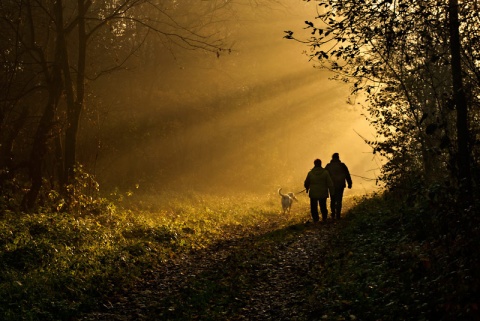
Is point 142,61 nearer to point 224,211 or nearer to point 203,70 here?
point 203,70

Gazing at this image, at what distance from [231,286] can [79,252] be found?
3.88 m

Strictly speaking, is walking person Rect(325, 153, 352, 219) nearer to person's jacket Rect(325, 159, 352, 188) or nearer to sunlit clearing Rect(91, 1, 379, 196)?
person's jacket Rect(325, 159, 352, 188)

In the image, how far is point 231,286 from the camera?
9945mm

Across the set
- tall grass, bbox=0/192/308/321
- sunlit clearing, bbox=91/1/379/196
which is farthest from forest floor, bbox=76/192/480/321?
sunlit clearing, bbox=91/1/379/196


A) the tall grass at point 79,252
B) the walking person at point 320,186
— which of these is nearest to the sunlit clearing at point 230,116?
the tall grass at point 79,252

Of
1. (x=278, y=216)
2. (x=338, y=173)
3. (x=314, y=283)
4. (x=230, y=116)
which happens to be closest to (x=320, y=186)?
(x=338, y=173)

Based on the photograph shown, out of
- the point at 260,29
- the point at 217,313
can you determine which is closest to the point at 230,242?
the point at 217,313

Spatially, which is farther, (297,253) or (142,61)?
(142,61)

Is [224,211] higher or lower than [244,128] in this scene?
lower

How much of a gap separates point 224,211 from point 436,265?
15.9 m

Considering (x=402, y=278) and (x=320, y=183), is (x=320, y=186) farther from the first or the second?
(x=402, y=278)

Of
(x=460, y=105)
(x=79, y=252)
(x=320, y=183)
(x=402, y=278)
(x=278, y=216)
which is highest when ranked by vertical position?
(x=460, y=105)

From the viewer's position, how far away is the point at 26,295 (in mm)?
8250

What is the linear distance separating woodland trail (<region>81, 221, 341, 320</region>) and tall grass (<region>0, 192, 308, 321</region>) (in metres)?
0.54
